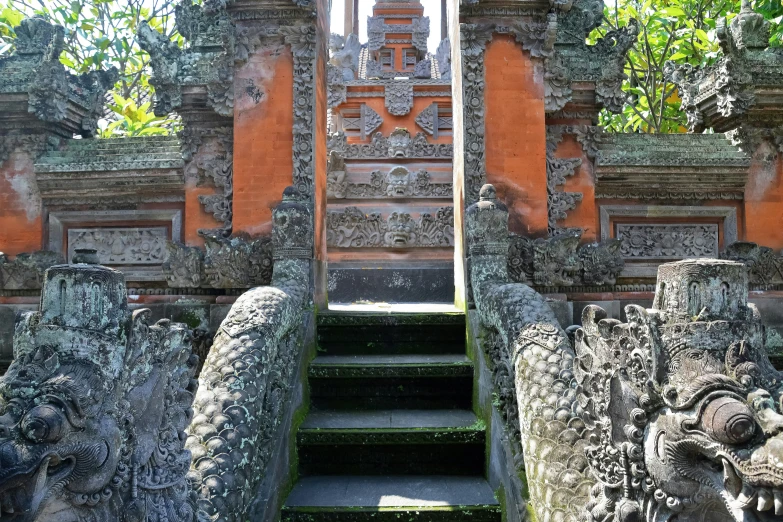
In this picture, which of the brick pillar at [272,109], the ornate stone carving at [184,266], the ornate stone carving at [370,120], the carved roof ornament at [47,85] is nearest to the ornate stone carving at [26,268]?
the ornate stone carving at [184,266]

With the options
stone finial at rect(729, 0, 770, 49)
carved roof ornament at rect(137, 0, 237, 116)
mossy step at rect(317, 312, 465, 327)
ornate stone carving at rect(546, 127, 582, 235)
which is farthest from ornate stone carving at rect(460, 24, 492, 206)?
stone finial at rect(729, 0, 770, 49)

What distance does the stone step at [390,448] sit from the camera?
4383mm

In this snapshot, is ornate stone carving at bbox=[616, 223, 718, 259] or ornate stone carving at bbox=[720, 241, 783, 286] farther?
ornate stone carving at bbox=[616, 223, 718, 259]

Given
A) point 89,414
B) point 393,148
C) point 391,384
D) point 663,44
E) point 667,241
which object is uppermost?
point 663,44

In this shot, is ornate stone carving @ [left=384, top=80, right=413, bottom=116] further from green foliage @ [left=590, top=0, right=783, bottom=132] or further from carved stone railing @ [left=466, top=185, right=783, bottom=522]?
carved stone railing @ [left=466, top=185, right=783, bottom=522]

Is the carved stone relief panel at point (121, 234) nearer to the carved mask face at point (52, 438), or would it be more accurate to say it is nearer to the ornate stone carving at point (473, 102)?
the ornate stone carving at point (473, 102)

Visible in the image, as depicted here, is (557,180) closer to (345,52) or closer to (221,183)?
(221,183)

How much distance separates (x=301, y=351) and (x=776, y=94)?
508 centimetres

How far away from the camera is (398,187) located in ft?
31.5

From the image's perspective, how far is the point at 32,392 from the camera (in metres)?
2.27

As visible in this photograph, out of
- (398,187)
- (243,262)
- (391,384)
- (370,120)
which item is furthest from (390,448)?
(370,120)

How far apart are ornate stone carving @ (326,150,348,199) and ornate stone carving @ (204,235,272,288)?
3.92m

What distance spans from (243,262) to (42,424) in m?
3.51

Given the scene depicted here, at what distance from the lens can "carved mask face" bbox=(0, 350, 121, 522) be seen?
83.4 inches
